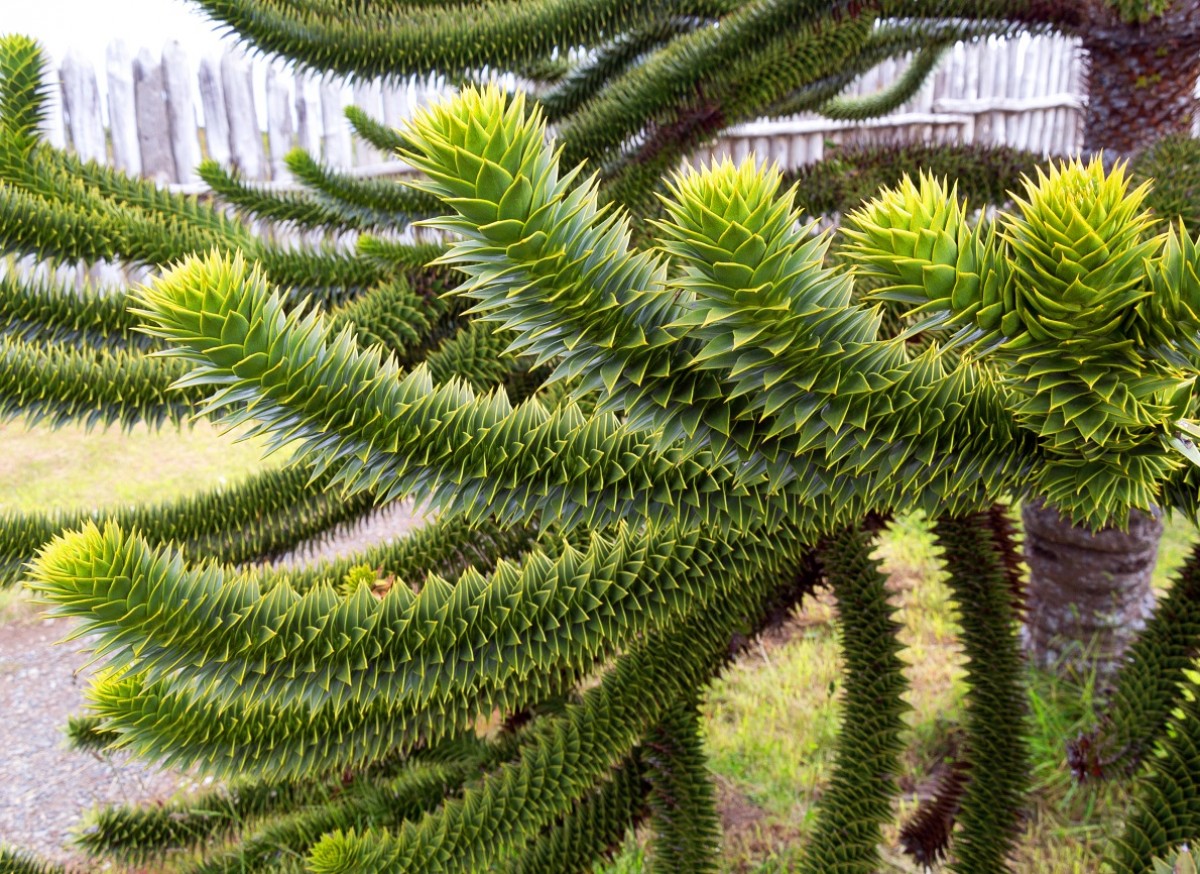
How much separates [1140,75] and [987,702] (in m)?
1.28

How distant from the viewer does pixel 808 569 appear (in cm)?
169

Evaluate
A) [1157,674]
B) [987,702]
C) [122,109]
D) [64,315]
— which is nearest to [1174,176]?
[1157,674]

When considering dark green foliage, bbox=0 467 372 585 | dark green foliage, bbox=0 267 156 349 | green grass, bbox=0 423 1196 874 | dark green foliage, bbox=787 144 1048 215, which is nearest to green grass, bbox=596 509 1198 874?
green grass, bbox=0 423 1196 874

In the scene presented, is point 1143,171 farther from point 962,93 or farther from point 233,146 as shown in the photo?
point 962,93

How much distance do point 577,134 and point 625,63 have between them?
0.44 metres

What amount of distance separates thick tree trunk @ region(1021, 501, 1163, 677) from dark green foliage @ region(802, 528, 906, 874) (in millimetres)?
1290

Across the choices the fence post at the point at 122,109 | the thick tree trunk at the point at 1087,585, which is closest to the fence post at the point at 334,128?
the fence post at the point at 122,109

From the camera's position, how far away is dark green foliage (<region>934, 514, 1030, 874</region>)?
1.50 meters

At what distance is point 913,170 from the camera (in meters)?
1.91

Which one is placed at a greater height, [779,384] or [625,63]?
[625,63]

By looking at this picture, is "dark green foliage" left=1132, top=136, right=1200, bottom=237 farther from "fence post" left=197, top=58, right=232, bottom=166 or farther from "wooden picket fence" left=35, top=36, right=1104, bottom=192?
"fence post" left=197, top=58, right=232, bottom=166

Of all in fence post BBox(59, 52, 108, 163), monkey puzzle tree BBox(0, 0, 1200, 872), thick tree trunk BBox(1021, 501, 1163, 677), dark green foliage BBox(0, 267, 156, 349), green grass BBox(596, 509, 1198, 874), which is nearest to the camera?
monkey puzzle tree BBox(0, 0, 1200, 872)

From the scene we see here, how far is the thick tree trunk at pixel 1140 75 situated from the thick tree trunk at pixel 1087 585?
106 cm

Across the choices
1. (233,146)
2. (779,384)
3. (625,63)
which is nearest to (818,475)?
(779,384)
